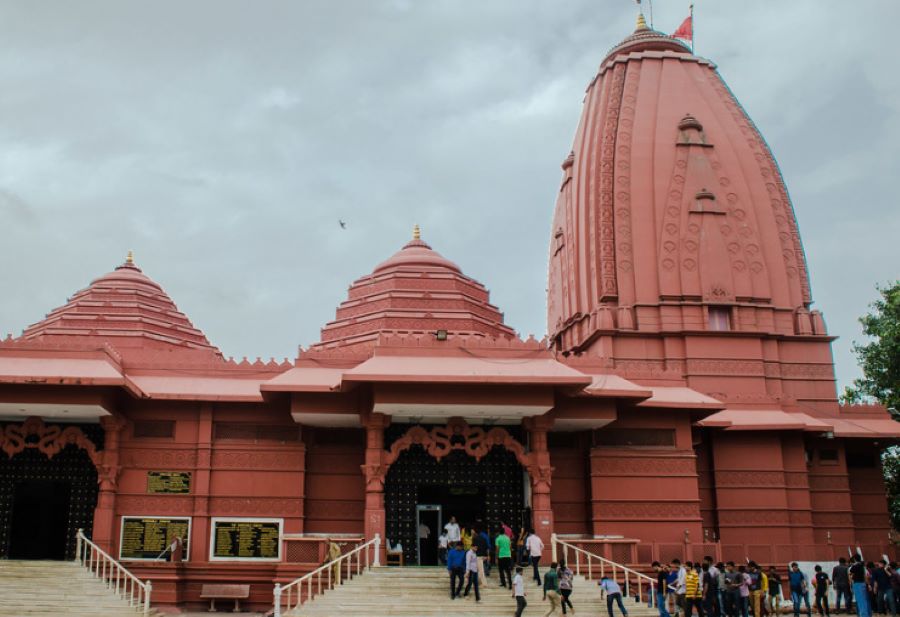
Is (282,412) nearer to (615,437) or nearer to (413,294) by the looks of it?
(413,294)

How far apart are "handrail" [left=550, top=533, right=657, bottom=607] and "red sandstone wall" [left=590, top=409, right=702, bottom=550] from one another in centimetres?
220

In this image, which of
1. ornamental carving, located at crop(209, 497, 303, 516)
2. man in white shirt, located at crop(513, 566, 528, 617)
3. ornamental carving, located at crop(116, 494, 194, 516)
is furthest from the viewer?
ornamental carving, located at crop(209, 497, 303, 516)

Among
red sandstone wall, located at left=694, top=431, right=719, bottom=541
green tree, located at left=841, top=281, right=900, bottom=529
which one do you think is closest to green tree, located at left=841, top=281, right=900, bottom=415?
green tree, located at left=841, top=281, right=900, bottom=529

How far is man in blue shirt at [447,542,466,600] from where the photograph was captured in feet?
49.8

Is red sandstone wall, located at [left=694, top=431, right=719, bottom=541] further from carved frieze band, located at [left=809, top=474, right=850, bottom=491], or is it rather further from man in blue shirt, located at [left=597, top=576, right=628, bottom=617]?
man in blue shirt, located at [left=597, top=576, right=628, bottom=617]

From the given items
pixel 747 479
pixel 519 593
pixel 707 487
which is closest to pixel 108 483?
pixel 519 593

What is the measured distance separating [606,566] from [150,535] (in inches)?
362

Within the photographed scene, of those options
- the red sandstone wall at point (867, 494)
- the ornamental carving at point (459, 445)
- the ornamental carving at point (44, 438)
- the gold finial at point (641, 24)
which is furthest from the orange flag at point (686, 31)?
the ornamental carving at point (44, 438)

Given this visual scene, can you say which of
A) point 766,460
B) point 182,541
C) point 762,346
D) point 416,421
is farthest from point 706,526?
point 182,541

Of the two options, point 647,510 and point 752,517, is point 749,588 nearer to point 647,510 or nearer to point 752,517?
point 647,510

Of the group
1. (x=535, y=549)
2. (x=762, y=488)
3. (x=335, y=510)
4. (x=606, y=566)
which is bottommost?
(x=606, y=566)

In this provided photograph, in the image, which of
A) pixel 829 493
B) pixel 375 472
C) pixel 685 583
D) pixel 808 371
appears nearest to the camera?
pixel 685 583

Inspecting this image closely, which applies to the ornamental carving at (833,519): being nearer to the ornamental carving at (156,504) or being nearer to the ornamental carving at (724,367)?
the ornamental carving at (724,367)

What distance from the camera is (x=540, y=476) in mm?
17969
